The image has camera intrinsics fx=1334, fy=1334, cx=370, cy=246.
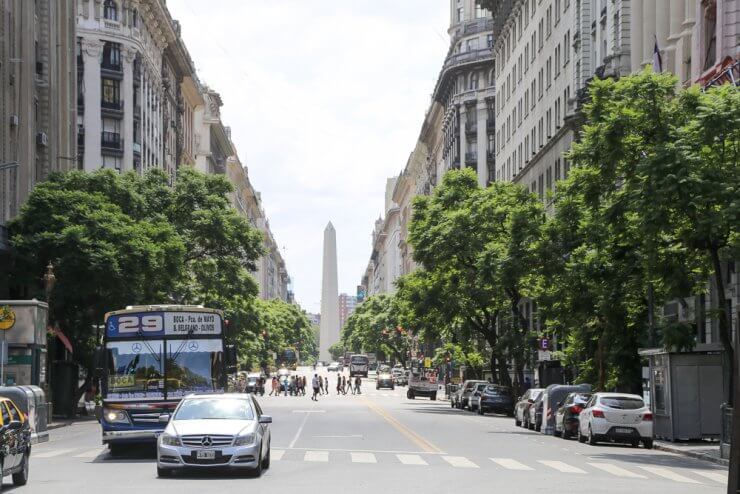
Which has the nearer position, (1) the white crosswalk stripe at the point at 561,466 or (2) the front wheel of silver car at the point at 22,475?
(2) the front wheel of silver car at the point at 22,475

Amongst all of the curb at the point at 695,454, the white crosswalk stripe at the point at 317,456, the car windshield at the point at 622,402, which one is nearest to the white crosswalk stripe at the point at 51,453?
the white crosswalk stripe at the point at 317,456

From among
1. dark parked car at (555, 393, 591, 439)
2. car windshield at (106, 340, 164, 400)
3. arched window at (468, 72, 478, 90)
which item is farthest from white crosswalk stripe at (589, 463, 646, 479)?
arched window at (468, 72, 478, 90)

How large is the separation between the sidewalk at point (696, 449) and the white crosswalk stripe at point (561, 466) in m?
4.07

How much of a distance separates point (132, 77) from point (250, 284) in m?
28.9

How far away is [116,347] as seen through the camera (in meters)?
29.3

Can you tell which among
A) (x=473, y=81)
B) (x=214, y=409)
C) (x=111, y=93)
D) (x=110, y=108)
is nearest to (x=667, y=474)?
(x=214, y=409)

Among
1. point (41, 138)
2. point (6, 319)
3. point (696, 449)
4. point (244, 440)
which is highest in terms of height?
point (41, 138)

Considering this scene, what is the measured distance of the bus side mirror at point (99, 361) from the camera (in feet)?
93.9

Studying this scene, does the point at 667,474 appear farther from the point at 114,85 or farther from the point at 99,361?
the point at 114,85

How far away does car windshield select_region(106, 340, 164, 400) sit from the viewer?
2891 centimetres

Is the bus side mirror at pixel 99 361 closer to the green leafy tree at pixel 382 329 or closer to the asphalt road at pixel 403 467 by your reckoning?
the asphalt road at pixel 403 467

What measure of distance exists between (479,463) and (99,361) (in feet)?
27.7

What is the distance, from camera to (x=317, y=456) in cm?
3008

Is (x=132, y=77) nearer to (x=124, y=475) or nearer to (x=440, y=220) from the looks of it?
(x=440, y=220)
